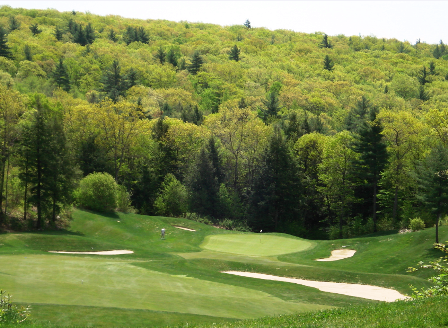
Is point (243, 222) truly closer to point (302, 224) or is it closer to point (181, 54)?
point (302, 224)

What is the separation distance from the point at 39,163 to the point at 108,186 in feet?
29.9

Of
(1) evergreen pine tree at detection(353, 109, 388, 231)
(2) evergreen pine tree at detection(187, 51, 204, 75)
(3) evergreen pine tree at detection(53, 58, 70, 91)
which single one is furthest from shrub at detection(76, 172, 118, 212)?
(2) evergreen pine tree at detection(187, 51, 204, 75)

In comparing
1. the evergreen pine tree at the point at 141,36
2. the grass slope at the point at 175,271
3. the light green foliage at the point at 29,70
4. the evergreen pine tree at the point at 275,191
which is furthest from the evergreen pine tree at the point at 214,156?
the evergreen pine tree at the point at 141,36

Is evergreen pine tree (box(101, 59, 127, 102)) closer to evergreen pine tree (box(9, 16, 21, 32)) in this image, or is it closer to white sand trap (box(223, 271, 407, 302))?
evergreen pine tree (box(9, 16, 21, 32))

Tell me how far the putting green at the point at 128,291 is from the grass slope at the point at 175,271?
4cm

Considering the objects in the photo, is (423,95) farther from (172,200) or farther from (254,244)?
(254,244)

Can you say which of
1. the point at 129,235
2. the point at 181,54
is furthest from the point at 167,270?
the point at 181,54

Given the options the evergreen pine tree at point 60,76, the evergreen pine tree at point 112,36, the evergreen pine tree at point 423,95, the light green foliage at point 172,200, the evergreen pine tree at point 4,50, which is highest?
the evergreen pine tree at point 112,36

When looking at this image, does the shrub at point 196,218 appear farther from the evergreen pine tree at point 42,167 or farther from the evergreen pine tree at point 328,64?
the evergreen pine tree at point 328,64

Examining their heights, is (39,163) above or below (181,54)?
below

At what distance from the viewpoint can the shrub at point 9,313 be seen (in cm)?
1318

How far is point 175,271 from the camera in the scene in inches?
1081

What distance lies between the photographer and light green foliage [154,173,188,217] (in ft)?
201

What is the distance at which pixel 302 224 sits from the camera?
227 feet
